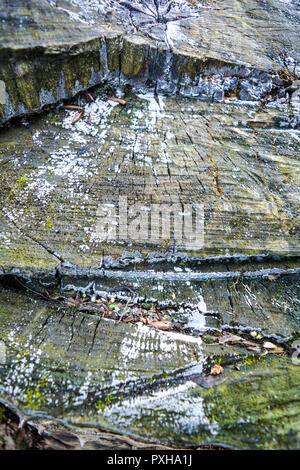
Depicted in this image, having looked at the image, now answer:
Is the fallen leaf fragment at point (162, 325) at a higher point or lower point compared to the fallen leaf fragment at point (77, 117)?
lower

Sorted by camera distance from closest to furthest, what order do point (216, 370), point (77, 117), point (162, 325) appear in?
point (216, 370), point (162, 325), point (77, 117)

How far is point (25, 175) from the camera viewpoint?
85.7 inches

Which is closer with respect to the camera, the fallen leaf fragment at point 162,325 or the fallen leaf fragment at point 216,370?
the fallen leaf fragment at point 216,370

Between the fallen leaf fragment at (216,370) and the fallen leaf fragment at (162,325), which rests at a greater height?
the fallen leaf fragment at (162,325)

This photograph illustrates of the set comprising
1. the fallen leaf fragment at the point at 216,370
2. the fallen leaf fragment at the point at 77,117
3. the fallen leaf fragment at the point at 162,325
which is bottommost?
the fallen leaf fragment at the point at 216,370

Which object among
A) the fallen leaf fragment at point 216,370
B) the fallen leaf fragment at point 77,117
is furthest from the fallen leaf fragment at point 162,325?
the fallen leaf fragment at point 77,117

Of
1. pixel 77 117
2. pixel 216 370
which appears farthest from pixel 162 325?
pixel 77 117

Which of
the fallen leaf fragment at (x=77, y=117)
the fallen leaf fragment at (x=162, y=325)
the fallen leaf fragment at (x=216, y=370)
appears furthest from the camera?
the fallen leaf fragment at (x=77, y=117)

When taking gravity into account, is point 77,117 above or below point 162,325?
above

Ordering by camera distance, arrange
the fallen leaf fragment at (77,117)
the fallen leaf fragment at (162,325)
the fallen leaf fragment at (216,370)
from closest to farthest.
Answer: the fallen leaf fragment at (216,370) → the fallen leaf fragment at (162,325) → the fallen leaf fragment at (77,117)

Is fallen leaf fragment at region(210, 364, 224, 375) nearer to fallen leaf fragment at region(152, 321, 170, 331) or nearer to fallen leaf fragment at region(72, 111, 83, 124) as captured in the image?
fallen leaf fragment at region(152, 321, 170, 331)

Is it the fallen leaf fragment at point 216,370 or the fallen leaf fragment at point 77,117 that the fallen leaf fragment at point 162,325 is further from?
the fallen leaf fragment at point 77,117

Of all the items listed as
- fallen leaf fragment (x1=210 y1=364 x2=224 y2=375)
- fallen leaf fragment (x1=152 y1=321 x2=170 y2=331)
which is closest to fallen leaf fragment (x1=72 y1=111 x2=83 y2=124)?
fallen leaf fragment (x1=152 y1=321 x2=170 y2=331)

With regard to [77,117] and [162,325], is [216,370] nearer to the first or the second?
[162,325]
